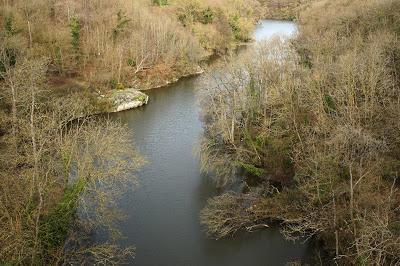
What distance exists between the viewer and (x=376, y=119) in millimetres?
23703

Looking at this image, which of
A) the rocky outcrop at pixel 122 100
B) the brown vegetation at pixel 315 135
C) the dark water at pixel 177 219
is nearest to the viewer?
the brown vegetation at pixel 315 135

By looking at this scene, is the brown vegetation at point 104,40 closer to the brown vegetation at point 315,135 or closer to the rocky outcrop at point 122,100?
the rocky outcrop at point 122,100

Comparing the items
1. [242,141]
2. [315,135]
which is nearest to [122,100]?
[242,141]

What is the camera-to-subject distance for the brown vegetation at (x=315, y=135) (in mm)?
19188

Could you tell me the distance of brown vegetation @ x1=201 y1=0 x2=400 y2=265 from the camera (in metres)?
19.2

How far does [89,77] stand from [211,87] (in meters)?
19.8

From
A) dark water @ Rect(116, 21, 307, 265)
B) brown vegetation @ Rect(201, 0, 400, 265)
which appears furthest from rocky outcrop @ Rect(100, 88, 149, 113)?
brown vegetation @ Rect(201, 0, 400, 265)

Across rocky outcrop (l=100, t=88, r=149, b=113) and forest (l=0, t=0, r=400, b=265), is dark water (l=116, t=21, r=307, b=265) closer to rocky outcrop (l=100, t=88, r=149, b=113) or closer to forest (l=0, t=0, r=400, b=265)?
forest (l=0, t=0, r=400, b=265)

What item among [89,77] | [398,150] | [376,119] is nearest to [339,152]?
[398,150]

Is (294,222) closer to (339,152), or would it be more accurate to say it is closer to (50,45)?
(339,152)

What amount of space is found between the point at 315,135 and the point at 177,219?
8695 millimetres

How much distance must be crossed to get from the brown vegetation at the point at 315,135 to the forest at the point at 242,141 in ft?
0.32

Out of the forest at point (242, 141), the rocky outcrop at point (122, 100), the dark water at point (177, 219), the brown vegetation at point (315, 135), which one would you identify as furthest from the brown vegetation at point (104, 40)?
the brown vegetation at point (315, 135)

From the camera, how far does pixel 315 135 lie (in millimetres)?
23703
